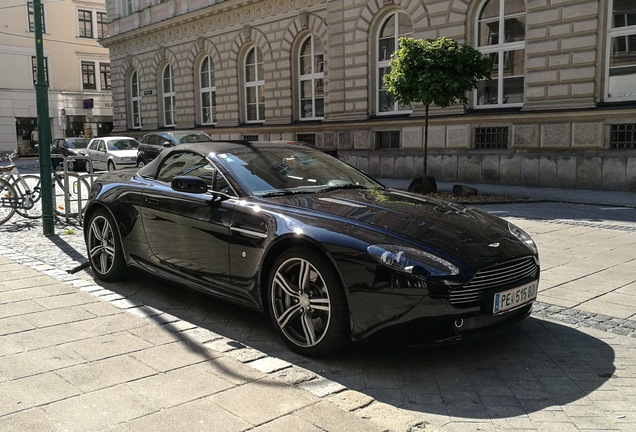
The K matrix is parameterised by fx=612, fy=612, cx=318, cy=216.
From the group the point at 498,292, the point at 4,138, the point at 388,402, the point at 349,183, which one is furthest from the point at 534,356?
the point at 4,138

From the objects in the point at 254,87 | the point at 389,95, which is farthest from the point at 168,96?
the point at 389,95

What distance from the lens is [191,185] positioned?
5.04 m

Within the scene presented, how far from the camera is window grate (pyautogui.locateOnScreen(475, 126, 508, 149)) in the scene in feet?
56.4

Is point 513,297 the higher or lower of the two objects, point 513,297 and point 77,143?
the lower

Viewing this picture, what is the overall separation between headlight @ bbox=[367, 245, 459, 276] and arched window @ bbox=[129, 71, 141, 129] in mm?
34996

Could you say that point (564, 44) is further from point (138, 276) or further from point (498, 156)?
point (138, 276)

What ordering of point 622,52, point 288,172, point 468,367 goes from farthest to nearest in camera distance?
1. point 622,52
2. point 288,172
3. point 468,367

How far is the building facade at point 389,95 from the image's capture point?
1524 centimetres

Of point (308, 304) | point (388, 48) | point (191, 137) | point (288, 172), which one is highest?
point (388, 48)

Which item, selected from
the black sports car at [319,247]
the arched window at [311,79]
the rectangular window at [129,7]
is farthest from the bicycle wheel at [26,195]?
the rectangular window at [129,7]

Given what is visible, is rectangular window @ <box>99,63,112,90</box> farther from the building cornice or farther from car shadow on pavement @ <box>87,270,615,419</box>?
car shadow on pavement @ <box>87,270,615,419</box>

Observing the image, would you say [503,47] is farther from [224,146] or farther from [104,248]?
[104,248]

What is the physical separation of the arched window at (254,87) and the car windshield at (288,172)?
860 inches

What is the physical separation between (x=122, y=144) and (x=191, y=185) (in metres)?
22.1
